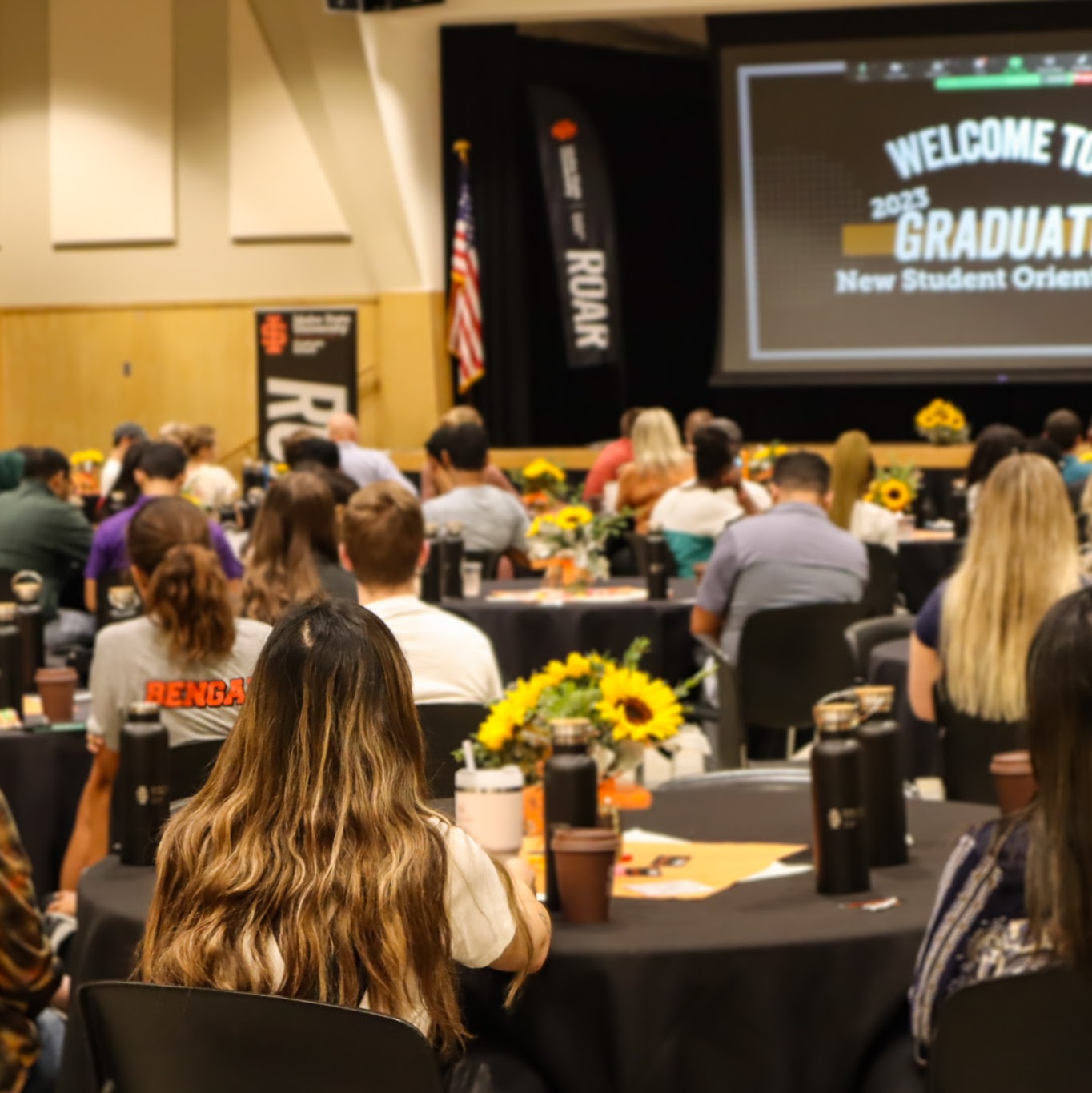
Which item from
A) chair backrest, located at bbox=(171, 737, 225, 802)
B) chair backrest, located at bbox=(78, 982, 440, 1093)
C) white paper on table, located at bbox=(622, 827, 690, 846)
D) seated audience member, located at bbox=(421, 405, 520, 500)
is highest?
seated audience member, located at bbox=(421, 405, 520, 500)

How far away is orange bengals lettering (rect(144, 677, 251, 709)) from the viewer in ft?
4.64

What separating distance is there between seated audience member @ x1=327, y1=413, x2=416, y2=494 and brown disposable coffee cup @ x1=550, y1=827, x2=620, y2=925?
655cm

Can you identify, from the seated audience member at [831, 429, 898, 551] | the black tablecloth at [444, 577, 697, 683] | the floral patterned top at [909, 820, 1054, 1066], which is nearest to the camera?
the floral patterned top at [909, 820, 1054, 1066]

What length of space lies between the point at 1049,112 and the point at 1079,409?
238 centimetres

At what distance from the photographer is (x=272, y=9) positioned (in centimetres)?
1324

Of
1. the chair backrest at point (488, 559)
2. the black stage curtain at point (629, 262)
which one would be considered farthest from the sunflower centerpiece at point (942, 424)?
the chair backrest at point (488, 559)

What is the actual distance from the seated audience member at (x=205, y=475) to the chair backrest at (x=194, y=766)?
723cm

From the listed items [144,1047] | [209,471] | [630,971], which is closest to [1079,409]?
[209,471]

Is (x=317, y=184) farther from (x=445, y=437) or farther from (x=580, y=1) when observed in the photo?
(x=445, y=437)

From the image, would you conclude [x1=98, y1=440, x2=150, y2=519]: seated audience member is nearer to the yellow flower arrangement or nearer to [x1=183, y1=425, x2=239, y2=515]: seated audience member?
[x1=183, y1=425, x2=239, y2=515]: seated audience member

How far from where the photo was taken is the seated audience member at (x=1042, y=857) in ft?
6.03

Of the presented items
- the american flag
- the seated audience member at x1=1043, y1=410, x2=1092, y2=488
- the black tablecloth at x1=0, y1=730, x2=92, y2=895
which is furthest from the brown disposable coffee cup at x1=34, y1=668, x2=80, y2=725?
the american flag

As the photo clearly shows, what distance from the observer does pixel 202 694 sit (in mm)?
1571

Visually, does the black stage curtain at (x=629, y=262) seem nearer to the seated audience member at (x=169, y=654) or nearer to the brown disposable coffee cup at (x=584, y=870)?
the seated audience member at (x=169, y=654)
